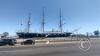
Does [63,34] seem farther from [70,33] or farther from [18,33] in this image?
[18,33]

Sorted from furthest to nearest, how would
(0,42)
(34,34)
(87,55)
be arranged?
1. (34,34)
2. (0,42)
3. (87,55)

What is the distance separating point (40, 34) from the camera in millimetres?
131125

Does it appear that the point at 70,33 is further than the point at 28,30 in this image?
Yes

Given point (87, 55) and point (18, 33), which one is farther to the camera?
point (18, 33)

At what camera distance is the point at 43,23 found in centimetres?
13900

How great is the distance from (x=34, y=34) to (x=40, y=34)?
4.27 meters

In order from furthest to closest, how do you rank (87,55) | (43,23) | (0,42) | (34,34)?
(43,23) < (34,34) < (0,42) < (87,55)

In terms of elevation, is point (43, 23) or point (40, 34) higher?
point (43, 23)

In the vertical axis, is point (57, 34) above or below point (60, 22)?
below

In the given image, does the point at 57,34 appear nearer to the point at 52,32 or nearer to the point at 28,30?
the point at 52,32

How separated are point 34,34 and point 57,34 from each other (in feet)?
61.8

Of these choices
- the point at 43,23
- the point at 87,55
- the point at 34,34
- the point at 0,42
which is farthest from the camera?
the point at 43,23

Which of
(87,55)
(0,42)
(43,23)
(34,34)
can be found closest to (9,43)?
(0,42)

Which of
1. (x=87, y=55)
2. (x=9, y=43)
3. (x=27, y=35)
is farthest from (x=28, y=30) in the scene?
(x=87, y=55)
